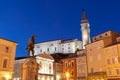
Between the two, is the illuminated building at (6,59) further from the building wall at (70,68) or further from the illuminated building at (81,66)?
the illuminated building at (81,66)

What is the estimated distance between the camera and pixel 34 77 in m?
21.5

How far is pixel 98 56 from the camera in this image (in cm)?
4784

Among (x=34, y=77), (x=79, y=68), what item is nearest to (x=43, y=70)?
(x=79, y=68)

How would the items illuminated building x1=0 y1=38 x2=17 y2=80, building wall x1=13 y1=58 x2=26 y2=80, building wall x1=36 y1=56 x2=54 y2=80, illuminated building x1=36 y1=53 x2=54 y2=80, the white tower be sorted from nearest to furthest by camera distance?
illuminated building x1=0 y1=38 x2=17 y2=80
building wall x1=13 y1=58 x2=26 y2=80
building wall x1=36 y1=56 x2=54 y2=80
illuminated building x1=36 y1=53 x2=54 y2=80
the white tower

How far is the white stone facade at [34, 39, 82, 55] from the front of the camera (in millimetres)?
98500

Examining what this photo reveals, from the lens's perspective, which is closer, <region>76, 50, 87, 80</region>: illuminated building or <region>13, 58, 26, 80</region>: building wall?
<region>76, 50, 87, 80</region>: illuminated building

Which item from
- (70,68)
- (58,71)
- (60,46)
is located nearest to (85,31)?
(60,46)

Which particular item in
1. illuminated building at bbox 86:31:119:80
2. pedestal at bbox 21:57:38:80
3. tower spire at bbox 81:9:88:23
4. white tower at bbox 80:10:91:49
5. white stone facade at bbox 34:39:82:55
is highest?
tower spire at bbox 81:9:88:23

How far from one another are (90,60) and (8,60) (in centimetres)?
2335

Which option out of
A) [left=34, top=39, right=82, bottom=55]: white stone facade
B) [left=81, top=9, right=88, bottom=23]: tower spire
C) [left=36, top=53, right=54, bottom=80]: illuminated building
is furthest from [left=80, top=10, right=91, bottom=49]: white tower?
[left=36, top=53, right=54, bottom=80]: illuminated building

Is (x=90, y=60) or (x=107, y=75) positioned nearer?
(x=107, y=75)

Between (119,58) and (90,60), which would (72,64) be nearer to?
(90,60)

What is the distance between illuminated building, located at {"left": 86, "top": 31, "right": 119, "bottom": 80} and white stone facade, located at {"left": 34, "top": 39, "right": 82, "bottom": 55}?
45.8m

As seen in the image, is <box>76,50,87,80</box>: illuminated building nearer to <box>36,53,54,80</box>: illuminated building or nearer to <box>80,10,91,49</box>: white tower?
<box>36,53,54,80</box>: illuminated building
